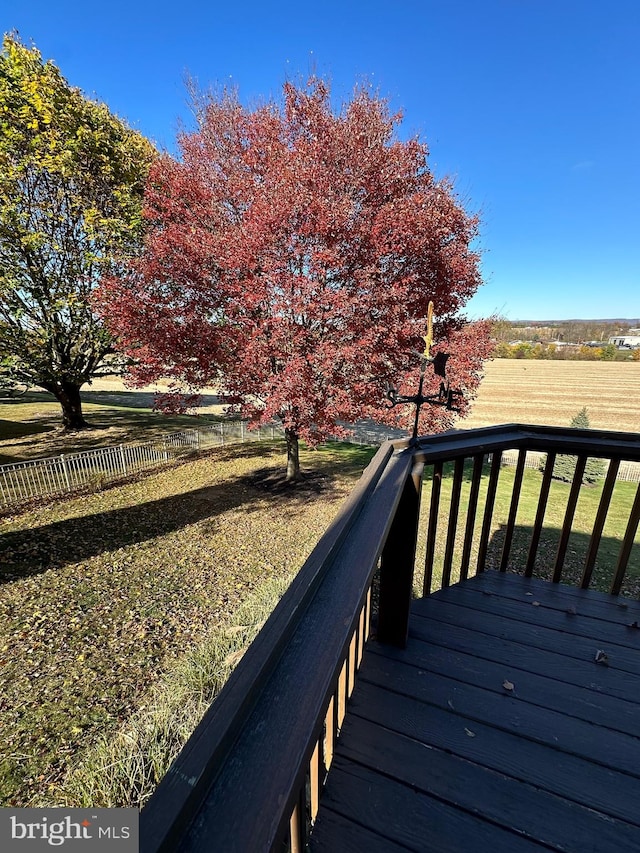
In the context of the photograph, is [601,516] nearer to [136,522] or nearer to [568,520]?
[568,520]

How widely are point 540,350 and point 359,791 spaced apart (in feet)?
161

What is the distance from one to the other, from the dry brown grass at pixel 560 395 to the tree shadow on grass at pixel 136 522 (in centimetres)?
1445

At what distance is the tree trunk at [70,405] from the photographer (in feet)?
37.6

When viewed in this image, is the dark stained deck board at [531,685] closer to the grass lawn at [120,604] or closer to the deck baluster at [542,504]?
the deck baluster at [542,504]

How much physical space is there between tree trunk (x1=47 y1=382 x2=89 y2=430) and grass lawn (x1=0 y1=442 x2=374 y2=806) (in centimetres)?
514

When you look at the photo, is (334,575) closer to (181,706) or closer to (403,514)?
(403,514)

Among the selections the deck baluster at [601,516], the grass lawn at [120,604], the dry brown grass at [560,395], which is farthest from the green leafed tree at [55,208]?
the dry brown grass at [560,395]

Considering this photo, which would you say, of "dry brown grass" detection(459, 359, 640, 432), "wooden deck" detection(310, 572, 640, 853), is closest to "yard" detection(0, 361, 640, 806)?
"wooden deck" detection(310, 572, 640, 853)

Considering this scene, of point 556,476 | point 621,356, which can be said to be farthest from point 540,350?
point 556,476

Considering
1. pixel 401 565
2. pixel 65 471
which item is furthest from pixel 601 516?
pixel 65 471

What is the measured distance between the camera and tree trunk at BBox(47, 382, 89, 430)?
11.5 meters

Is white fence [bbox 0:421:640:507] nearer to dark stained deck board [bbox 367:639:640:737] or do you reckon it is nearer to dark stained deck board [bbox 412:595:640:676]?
dark stained deck board [bbox 412:595:640:676]

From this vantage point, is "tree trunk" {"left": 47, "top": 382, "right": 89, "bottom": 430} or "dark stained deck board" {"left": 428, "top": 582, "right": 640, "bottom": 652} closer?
"dark stained deck board" {"left": 428, "top": 582, "right": 640, "bottom": 652}

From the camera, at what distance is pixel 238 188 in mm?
6062
